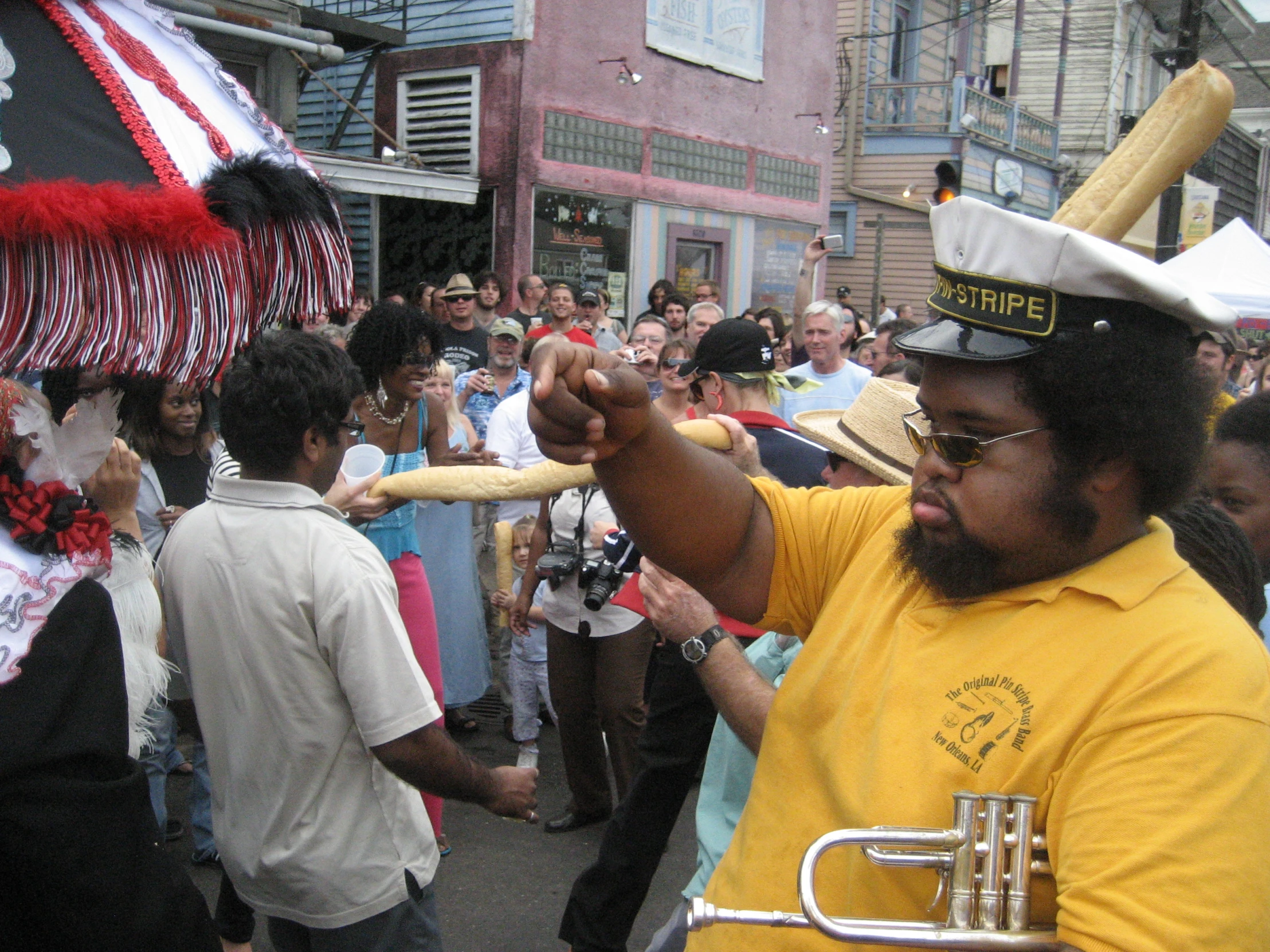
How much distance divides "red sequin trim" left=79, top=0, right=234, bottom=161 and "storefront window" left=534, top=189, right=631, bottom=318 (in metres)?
9.39

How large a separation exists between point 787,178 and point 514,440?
1073 cm

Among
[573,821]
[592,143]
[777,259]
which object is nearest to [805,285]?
[592,143]

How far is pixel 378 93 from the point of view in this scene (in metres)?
11.7

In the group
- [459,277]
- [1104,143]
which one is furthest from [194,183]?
[1104,143]

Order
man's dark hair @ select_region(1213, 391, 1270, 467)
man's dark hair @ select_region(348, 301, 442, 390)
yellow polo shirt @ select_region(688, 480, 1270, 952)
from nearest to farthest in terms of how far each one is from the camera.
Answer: yellow polo shirt @ select_region(688, 480, 1270, 952) → man's dark hair @ select_region(1213, 391, 1270, 467) → man's dark hair @ select_region(348, 301, 442, 390)

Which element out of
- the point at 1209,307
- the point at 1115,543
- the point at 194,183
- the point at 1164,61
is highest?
the point at 1164,61

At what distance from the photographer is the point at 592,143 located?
456 inches

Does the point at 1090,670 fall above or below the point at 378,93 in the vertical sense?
below

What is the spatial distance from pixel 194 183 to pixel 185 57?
1.41ft

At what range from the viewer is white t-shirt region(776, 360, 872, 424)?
5.27 metres

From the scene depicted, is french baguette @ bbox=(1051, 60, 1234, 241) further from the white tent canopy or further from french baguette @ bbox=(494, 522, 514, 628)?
the white tent canopy

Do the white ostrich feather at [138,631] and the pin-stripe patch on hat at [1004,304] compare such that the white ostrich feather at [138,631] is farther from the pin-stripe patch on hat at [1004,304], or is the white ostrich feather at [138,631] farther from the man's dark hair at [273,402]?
the pin-stripe patch on hat at [1004,304]

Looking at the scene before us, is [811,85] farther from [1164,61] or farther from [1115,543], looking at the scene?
[1115,543]

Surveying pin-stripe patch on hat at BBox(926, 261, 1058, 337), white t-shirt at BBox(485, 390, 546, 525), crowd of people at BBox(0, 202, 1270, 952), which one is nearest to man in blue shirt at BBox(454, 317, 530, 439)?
white t-shirt at BBox(485, 390, 546, 525)
